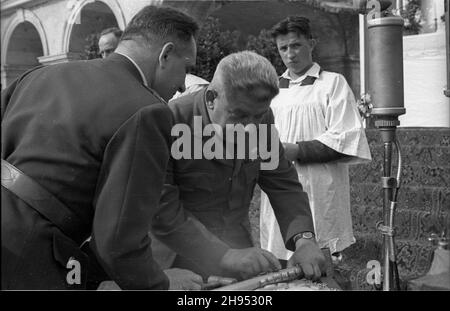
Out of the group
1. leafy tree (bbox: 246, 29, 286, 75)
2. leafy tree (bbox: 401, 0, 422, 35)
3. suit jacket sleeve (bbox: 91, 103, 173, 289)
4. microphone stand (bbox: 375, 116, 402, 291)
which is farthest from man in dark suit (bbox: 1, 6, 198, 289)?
leafy tree (bbox: 401, 0, 422, 35)

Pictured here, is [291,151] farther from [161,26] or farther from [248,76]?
[161,26]

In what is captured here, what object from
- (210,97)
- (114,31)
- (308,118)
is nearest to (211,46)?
(210,97)

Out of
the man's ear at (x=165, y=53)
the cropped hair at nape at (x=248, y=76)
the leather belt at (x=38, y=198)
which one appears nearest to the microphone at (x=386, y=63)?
the cropped hair at nape at (x=248, y=76)

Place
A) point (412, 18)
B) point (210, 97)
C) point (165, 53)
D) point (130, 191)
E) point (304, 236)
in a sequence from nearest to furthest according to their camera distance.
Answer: point (130, 191) → point (165, 53) → point (210, 97) → point (304, 236) → point (412, 18)

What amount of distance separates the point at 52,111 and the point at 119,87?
15 cm

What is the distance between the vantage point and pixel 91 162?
4.19ft

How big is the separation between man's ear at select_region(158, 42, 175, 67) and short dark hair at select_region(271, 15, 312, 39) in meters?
0.39

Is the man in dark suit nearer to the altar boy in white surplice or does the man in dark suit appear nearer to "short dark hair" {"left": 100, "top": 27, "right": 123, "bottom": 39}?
"short dark hair" {"left": 100, "top": 27, "right": 123, "bottom": 39}

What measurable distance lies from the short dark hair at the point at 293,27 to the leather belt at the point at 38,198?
30.3 inches

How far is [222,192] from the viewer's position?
1.58 meters

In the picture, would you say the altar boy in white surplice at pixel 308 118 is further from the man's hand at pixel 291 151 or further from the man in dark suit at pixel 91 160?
the man in dark suit at pixel 91 160

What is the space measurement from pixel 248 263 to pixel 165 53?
1.81 ft

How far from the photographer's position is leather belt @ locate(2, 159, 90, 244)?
1.31 metres
